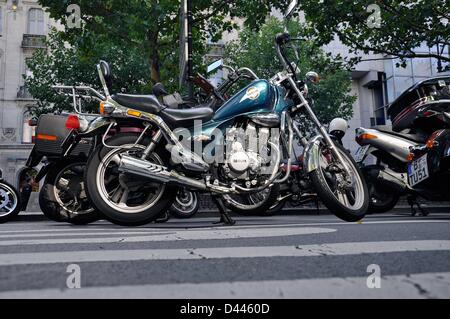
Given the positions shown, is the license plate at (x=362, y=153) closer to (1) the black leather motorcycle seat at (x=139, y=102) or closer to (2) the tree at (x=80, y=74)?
(1) the black leather motorcycle seat at (x=139, y=102)

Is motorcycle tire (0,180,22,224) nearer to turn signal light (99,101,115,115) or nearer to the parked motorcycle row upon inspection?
the parked motorcycle row

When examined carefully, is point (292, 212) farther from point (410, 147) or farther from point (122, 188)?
point (122, 188)

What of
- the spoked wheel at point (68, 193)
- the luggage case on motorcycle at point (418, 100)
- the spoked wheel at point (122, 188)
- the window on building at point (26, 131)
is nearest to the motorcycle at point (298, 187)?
the luggage case on motorcycle at point (418, 100)

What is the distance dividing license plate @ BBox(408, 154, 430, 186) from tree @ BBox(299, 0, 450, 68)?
7.78m

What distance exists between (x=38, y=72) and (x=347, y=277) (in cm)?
1902

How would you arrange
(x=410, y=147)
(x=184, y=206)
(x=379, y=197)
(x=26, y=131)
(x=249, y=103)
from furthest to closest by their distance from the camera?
(x=26, y=131) < (x=184, y=206) < (x=379, y=197) < (x=410, y=147) < (x=249, y=103)

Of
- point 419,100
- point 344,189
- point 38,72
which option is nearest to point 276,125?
point 344,189

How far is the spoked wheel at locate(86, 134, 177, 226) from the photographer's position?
3215mm

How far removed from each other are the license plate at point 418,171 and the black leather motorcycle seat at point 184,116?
2.60 metres

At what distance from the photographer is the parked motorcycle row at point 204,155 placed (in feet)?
10.9

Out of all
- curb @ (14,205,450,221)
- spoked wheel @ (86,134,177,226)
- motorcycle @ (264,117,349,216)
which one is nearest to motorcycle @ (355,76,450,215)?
motorcycle @ (264,117,349,216)

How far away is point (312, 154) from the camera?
3.78 m

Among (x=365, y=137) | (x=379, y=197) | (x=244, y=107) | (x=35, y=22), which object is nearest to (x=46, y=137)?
(x=244, y=107)

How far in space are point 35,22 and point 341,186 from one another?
85.7 feet
